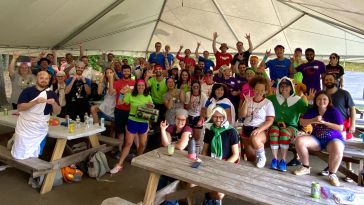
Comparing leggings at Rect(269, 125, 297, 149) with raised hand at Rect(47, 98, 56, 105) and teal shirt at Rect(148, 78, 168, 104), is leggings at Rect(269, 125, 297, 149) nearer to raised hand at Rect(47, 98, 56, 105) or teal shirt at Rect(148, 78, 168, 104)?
teal shirt at Rect(148, 78, 168, 104)

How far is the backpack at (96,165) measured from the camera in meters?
4.16

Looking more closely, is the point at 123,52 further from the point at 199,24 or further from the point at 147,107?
the point at 147,107

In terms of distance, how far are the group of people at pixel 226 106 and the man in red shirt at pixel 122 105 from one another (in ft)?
0.06

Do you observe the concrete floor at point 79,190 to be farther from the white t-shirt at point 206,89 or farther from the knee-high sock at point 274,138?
the white t-shirt at point 206,89

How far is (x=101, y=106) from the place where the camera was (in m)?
5.41

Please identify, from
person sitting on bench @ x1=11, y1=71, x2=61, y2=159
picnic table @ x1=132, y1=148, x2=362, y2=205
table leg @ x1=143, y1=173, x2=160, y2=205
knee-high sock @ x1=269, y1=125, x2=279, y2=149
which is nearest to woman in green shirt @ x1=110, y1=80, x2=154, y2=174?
person sitting on bench @ x1=11, y1=71, x2=61, y2=159

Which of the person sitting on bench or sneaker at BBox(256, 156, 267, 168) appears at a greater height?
the person sitting on bench

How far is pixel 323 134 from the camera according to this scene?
3.43 meters

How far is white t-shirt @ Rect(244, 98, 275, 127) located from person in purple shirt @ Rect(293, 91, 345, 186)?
0.41m

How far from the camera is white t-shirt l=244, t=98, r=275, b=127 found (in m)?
3.69

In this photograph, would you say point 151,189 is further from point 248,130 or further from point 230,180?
point 248,130

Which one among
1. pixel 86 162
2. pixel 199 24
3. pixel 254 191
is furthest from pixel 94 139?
pixel 199 24

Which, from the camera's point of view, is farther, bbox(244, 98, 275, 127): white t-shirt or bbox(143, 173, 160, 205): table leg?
bbox(244, 98, 275, 127): white t-shirt

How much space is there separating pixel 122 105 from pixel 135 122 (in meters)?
0.61
